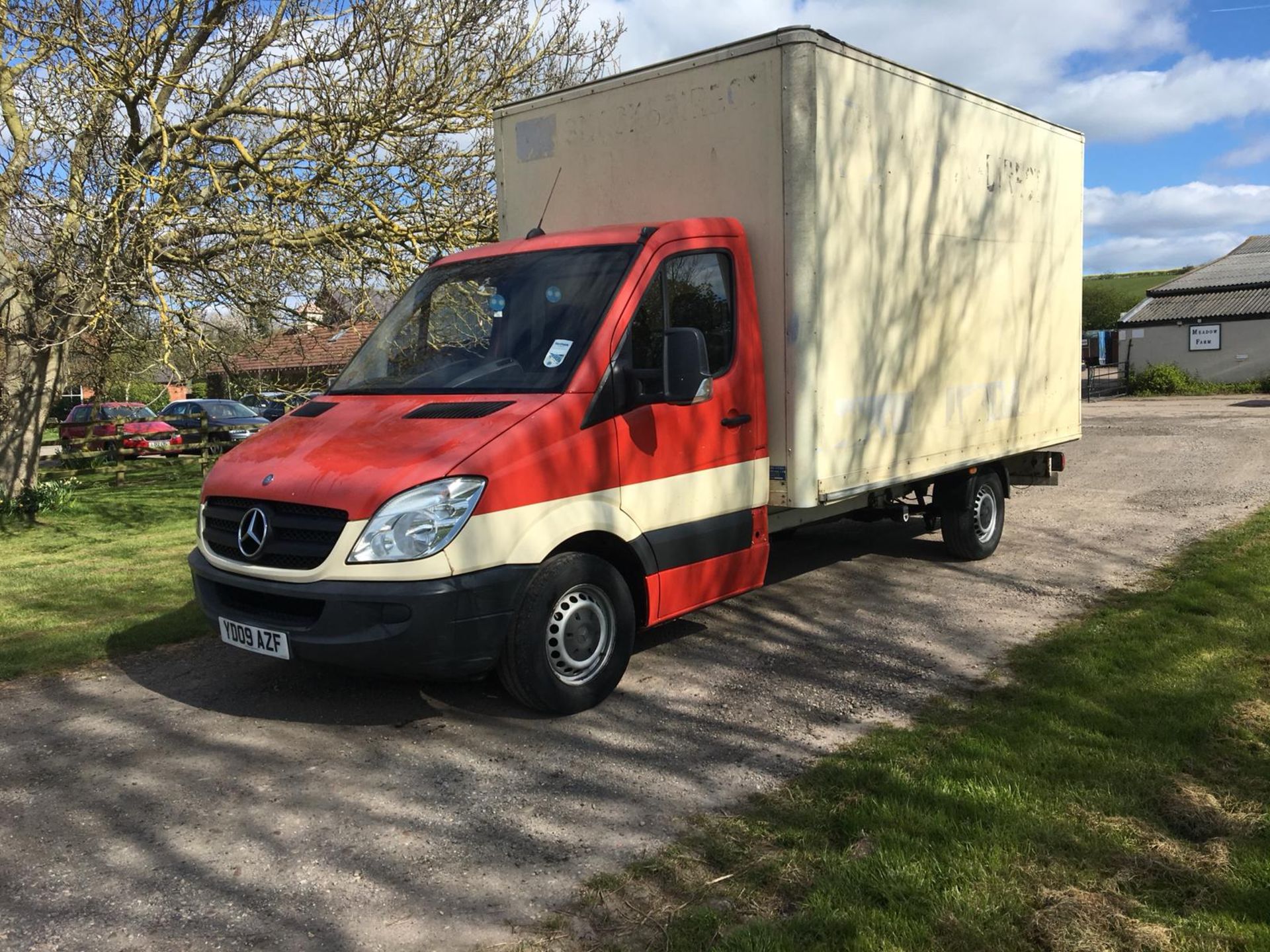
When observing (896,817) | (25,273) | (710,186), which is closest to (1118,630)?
(896,817)

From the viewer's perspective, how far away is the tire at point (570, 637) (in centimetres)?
455

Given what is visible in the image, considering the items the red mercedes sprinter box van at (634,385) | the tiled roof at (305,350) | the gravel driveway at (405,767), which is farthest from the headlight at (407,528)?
the tiled roof at (305,350)

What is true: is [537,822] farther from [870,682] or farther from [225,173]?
[225,173]

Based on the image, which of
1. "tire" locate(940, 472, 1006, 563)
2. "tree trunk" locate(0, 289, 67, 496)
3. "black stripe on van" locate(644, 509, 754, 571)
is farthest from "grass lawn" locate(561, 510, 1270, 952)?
"tree trunk" locate(0, 289, 67, 496)

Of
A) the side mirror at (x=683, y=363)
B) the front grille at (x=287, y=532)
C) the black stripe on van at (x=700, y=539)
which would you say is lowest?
the black stripe on van at (x=700, y=539)

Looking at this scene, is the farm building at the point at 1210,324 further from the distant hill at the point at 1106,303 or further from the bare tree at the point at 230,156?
the bare tree at the point at 230,156

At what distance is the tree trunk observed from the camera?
41.1 feet

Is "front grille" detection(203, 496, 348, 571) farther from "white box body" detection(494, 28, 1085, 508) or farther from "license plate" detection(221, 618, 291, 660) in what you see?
"white box body" detection(494, 28, 1085, 508)

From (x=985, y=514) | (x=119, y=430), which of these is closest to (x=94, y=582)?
(x=985, y=514)

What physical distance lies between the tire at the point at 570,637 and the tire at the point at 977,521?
13.1 feet

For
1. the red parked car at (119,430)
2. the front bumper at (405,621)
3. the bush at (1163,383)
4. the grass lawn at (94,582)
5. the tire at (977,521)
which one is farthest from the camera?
the bush at (1163,383)

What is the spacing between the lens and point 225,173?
10.6m

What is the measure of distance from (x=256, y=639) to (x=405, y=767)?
0.93 metres

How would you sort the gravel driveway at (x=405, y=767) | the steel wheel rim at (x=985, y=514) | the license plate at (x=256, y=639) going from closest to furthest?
the gravel driveway at (x=405, y=767) → the license plate at (x=256, y=639) → the steel wheel rim at (x=985, y=514)
